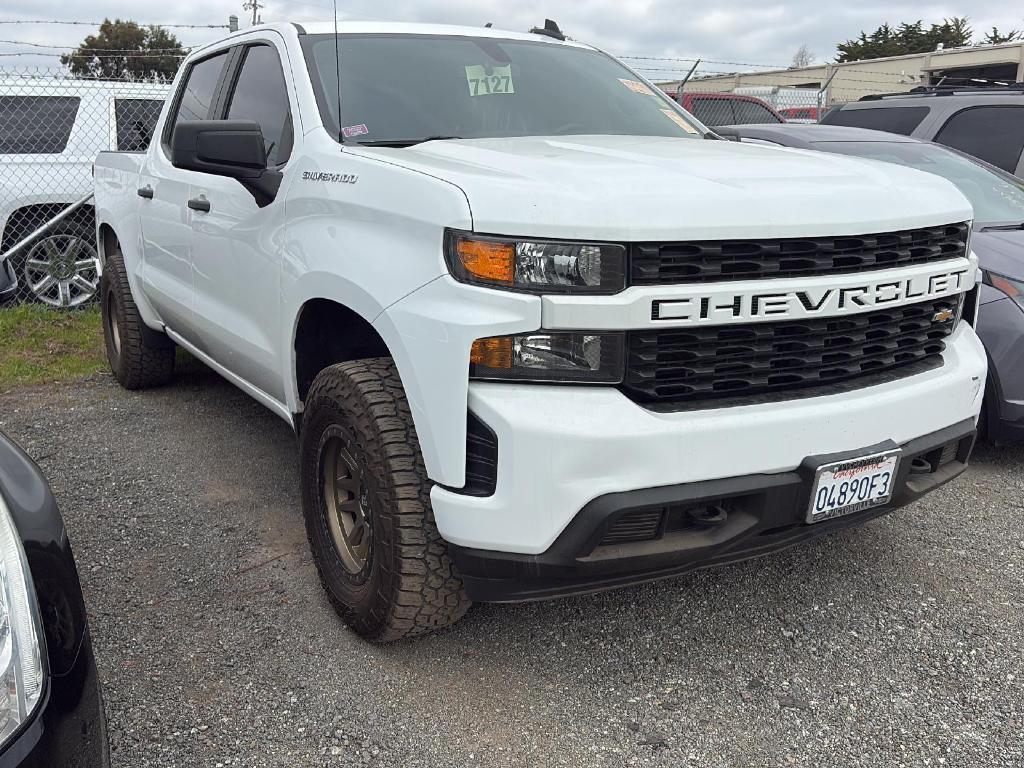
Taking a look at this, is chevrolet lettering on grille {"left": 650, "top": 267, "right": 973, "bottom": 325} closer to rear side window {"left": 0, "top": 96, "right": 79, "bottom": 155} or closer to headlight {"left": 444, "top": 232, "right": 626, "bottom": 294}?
headlight {"left": 444, "top": 232, "right": 626, "bottom": 294}

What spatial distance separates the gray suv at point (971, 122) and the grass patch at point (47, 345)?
19.9 feet

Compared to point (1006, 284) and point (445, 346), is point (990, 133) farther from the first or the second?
point (445, 346)

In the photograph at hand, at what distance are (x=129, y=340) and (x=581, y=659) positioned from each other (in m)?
3.53

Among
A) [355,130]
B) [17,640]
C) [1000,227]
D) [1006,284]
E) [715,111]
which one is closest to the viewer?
[17,640]

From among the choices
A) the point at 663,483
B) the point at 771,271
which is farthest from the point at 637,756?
the point at 771,271

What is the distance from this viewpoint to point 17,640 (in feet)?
4.91

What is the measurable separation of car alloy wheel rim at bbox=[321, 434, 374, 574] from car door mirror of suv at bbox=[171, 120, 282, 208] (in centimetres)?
92

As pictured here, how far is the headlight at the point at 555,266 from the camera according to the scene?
2.14m

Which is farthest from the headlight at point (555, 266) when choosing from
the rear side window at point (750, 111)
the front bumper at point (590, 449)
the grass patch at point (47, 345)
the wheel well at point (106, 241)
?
the rear side window at point (750, 111)

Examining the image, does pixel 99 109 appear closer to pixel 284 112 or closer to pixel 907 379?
pixel 284 112

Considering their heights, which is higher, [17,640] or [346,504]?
[17,640]

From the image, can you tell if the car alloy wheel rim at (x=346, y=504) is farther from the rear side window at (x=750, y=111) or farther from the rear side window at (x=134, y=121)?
the rear side window at (x=750, y=111)

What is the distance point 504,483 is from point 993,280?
305 cm

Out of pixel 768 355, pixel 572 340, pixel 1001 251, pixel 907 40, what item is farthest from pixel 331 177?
pixel 907 40
